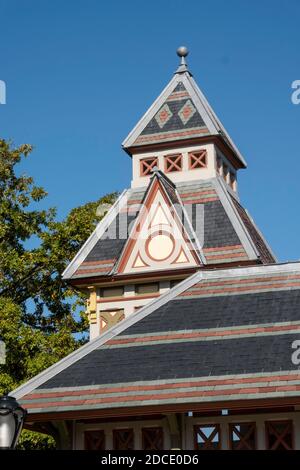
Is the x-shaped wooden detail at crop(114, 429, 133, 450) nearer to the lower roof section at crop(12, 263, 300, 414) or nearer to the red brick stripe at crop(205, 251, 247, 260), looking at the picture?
the lower roof section at crop(12, 263, 300, 414)

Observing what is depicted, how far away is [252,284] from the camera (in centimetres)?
2245

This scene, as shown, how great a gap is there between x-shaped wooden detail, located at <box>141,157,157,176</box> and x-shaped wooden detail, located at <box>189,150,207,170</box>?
Answer: 126cm

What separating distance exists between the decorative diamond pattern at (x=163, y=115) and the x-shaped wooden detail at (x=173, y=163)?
1.19 metres

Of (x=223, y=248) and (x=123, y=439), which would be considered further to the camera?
(x=223, y=248)

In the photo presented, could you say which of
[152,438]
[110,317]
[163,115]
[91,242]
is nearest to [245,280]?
[152,438]

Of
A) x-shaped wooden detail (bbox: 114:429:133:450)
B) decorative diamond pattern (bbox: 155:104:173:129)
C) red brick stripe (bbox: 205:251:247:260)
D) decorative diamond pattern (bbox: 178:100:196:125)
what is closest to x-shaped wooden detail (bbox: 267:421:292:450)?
x-shaped wooden detail (bbox: 114:429:133:450)

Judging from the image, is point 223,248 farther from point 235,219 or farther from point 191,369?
point 191,369

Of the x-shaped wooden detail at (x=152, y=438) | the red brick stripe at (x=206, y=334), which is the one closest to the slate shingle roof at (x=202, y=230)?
the red brick stripe at (x=206, y=334)

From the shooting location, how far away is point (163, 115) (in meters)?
33.1

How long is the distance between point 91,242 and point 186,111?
5.71 meters

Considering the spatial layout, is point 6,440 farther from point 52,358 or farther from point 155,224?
point 52,358

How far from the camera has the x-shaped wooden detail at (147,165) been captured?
32.5 metres

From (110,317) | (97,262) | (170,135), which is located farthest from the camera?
(170,135)
